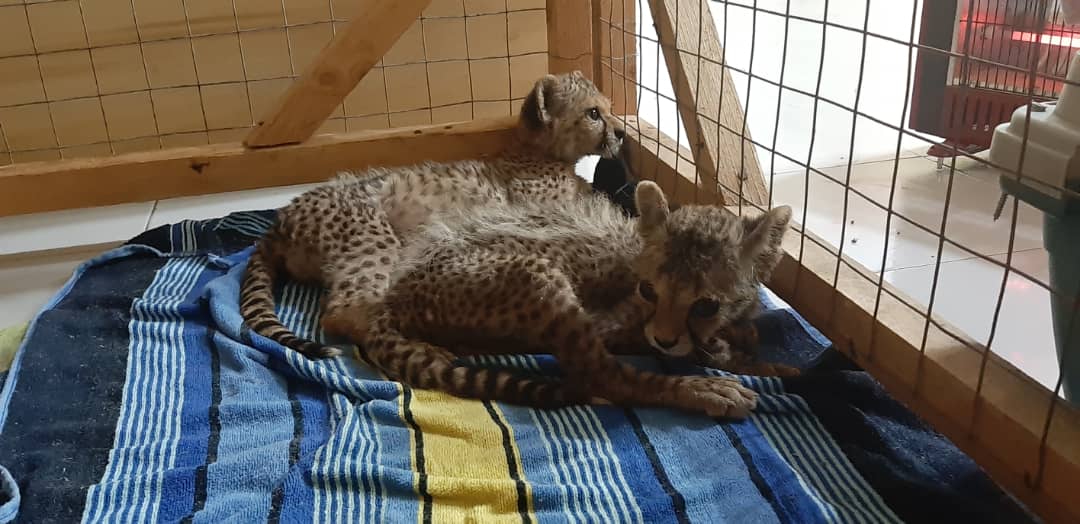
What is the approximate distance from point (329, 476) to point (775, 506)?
0.94 metres

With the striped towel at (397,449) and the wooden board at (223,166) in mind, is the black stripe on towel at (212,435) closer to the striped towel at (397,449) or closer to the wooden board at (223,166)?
the striped towel at (397,449)

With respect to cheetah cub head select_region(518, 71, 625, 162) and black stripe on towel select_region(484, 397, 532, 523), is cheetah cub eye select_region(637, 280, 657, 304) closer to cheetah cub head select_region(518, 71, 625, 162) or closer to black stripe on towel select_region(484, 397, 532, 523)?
black stripe on towel select_region(484, 397, 532, 523)

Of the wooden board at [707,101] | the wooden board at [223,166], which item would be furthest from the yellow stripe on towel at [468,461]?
the wooden board at [223,166]

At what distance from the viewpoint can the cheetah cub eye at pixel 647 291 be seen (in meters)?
2.31

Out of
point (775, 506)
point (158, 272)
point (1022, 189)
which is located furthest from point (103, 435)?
point (1022, 189)

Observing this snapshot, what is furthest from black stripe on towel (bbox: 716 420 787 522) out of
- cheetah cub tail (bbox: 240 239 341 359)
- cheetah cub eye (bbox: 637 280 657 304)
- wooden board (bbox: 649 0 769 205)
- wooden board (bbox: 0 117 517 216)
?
wooden board (bbox: 0 117 517 216)

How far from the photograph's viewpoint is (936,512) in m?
1.82

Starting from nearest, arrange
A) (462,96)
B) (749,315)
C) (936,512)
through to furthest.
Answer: (936,512) → (749,315) → (462,96)

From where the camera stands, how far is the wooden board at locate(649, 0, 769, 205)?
287 cm

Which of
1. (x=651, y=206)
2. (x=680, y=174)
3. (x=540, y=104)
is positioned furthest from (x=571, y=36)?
(x=651, y=206)

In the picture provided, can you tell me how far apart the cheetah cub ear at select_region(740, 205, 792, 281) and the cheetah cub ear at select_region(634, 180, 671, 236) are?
22cm

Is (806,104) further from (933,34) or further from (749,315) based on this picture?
(749,315)

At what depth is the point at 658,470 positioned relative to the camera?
1.97 metres

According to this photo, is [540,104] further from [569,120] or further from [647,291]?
[647,291]
